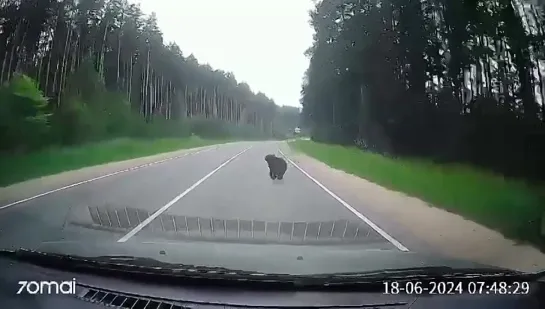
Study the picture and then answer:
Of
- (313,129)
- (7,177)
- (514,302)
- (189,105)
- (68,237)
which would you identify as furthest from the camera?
(313,129)

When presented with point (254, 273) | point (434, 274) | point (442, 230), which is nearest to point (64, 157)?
point (442, 230)

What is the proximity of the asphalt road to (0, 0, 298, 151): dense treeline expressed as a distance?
1.27 metres

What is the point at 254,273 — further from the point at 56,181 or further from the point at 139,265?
the point at 56,181

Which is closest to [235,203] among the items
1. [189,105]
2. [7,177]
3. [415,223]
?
[189,105]

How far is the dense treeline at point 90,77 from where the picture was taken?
307 inches

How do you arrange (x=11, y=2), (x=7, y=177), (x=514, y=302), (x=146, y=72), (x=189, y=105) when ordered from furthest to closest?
(x=189, y=105), (x=146, y=72), (x=7, y=177), (x=11, y=2), (x=514, y=302)

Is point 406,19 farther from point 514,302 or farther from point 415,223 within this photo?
point 514,302

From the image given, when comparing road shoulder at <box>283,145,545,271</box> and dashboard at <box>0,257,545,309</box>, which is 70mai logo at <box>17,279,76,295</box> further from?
road shoulder at <box>283,145,545,271</box>

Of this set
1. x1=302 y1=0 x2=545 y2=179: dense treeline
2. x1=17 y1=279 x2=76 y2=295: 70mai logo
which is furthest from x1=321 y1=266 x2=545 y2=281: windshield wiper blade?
x1=302 y1=0 x2=545 y2=179: dense treeline

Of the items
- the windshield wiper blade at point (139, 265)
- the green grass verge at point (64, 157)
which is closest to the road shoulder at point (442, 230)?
the windshield wiper blade at point (139, 265)

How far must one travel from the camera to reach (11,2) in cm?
752

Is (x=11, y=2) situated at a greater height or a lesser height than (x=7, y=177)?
greater

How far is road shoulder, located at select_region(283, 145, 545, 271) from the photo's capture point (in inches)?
232

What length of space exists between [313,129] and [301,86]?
757cm
